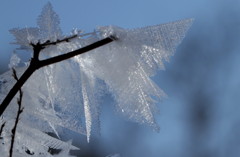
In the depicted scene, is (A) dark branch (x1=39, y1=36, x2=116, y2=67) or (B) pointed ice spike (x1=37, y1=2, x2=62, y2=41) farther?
(B) pointed ice spike (x1=37, y1=2, x2=62, y2=41)

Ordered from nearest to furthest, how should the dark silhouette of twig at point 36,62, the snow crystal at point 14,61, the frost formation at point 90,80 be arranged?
the dark silhouette of twig at point 36,62, the frost formation at point 90,80, the snow crystal at point 14,61

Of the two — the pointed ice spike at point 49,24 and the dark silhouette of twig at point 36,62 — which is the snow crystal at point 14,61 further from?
the dark silhouette of twig at point 36,62

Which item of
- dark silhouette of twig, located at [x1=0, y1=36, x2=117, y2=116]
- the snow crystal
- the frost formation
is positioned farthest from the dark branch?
the snow crystal

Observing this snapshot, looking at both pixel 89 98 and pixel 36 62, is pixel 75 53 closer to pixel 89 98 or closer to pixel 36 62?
pixel 36 62

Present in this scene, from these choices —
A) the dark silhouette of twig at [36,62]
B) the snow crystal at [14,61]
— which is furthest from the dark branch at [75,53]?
the snow crystal at [14,61]

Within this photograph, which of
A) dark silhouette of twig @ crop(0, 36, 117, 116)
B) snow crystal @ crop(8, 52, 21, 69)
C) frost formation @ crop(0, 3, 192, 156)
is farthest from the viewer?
snow crystal @ crop(8, 52, 21, 69)

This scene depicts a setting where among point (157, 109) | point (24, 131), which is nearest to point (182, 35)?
point (157, 109)

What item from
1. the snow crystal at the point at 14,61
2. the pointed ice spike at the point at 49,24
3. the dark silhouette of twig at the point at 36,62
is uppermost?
the pointed ice spike at the point at 49,24

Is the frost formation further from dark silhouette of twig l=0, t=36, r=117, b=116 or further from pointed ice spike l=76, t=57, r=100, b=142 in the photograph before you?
dark silhouette of twig l=0, t=36, r=117, b=116

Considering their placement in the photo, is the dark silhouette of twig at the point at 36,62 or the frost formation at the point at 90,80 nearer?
the dark silhouette of twig at the point at 36,62
